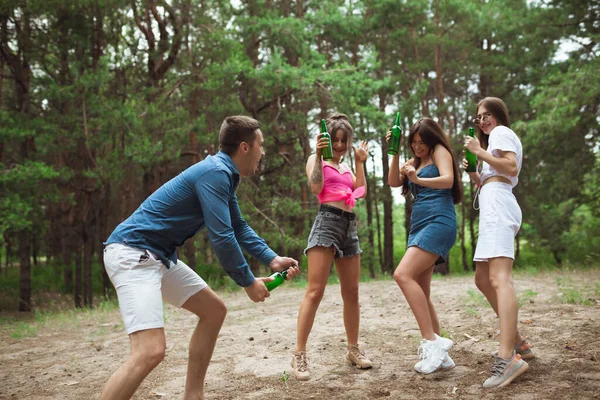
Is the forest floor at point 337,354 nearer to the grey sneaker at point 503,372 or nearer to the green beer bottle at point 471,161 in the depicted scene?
the grey sneaker at point 503,372

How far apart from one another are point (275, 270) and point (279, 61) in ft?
39.5

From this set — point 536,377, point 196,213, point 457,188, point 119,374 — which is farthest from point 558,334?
point 119,374

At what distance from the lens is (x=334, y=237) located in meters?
4.61

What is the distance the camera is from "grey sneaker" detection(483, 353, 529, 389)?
394 cm

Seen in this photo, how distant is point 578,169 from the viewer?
56.6ft

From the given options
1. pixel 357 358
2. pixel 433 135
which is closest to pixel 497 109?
pixel 433 135

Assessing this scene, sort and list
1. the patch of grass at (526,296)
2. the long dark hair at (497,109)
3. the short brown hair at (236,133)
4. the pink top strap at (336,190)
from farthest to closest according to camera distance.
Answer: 1. the patch of grass at (526,296)
2. the pink top strap at (336,190)
3. the long dark hair at (497,109)
4. the short brown hair at (236,133)

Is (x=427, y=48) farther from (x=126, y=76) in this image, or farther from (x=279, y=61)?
(x=126, y=76)

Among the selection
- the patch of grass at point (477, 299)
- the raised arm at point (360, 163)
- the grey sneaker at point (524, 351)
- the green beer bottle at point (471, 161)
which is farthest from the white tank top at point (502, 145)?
the patch of grass at point (477, 299)

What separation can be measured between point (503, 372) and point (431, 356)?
579 millimetres

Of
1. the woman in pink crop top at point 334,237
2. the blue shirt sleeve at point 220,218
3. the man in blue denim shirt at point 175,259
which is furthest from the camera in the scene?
the woman in pink crop top at point 334,237

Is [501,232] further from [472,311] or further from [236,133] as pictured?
[472,311]

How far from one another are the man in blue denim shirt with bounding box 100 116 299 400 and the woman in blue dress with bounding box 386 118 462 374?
118 centimetres

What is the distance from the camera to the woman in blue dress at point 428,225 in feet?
14.3
